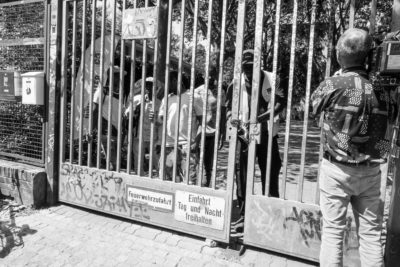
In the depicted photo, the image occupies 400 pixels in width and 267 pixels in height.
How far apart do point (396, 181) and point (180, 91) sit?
2.13m

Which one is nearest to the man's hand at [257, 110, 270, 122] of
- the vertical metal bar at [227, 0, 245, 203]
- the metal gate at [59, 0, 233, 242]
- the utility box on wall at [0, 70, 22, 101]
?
the vertical metal bar at [227, 0, 245, 203]

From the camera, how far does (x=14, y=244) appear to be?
368 centimetres

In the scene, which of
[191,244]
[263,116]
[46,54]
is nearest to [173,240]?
[191,244]

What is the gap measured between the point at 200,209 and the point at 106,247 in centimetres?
100

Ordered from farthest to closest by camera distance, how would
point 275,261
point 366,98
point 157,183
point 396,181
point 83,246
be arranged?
point 157,183
point 83,246
point 275,261
point 396,181
point 366,98

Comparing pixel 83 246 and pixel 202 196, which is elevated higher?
pixel 202 196

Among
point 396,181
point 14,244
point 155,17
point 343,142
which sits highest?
point 155,17

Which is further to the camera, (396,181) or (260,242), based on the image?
(260,242)

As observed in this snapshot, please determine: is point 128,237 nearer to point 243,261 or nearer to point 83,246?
point 83,246

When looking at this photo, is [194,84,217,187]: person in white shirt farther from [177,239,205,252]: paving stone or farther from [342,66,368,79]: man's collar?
[342,66,368,79]: man's collar

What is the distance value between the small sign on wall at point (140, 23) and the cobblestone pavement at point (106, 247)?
2124 mm

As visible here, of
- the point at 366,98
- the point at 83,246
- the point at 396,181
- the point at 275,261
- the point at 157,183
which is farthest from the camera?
the point at 157,183

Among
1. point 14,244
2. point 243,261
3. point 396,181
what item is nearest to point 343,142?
point 396,181

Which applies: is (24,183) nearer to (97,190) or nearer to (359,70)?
(97,190)
